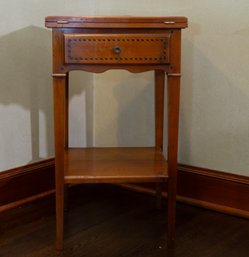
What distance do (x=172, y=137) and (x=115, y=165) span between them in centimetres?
23

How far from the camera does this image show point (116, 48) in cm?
113

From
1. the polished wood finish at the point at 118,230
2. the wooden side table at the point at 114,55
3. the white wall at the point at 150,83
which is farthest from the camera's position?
the white wall at the point at 150,83

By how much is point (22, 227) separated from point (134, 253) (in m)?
0.43

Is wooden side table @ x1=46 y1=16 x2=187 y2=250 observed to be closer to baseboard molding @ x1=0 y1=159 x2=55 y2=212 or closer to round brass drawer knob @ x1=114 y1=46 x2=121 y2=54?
round brass drawer knob @ x1=114 y1=46 x2=121 y2=54

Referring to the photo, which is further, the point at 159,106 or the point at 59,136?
the point at 159,106

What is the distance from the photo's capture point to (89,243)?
1.28 metres

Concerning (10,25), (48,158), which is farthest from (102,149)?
(10,25)

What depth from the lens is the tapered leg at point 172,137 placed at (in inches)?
46.4

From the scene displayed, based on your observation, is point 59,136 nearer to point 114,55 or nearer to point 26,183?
point 114,55

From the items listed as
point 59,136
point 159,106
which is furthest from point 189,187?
point 59,136

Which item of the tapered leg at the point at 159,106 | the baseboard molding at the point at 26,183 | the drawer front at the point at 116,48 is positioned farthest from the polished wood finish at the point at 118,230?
the drawer front at the point at 116,48

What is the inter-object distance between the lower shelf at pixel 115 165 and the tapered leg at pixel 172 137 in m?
0.03

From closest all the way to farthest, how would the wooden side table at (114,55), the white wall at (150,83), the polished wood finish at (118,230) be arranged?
the wooden side table at (114,55) < the polished wood finish at (118,230) < the white wall at (150,83)

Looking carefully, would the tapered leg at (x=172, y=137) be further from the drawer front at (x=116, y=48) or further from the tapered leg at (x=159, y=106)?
the tapered leg at (x=159, y=106)
